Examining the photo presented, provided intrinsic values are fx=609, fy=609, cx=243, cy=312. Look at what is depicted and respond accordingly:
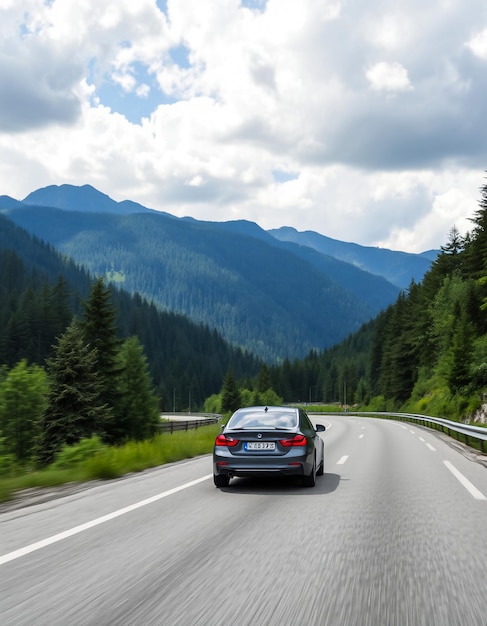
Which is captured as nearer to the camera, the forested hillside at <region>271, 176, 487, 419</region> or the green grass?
the green grass

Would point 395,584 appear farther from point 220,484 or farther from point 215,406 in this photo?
point 215,406

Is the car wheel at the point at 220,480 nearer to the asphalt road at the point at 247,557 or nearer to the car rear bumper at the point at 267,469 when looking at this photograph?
the asphalt road at the point at 247,557

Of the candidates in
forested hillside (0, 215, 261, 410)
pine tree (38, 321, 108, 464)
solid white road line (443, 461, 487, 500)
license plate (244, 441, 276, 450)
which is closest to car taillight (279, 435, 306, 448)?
license plate (244, 441, 276, 450)

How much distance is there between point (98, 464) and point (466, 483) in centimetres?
683

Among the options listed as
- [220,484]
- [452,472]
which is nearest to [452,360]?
[452,472]

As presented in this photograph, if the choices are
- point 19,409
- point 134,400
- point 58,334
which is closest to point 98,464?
point 19,409

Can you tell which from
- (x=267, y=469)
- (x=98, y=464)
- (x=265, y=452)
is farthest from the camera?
(x=98, y=464)

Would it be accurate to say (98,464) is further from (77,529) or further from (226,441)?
(77,529)

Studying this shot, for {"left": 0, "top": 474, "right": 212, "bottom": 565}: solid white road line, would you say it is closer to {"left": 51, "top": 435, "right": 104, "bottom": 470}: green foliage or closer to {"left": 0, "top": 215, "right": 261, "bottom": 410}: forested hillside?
{"left": 51, "top": 435, "right": 104, "bottom": 470}: green foliage

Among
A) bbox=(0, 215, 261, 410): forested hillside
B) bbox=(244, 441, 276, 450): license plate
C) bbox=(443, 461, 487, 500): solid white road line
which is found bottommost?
bbox=(443, 461, 487, 500): solid white road line

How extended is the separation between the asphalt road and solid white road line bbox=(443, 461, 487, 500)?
47 millimetres

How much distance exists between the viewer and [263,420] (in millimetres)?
10680

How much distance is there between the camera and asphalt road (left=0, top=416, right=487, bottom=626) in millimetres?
3957

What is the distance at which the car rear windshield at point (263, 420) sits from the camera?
1035cm
